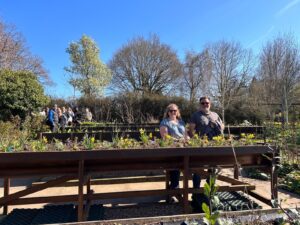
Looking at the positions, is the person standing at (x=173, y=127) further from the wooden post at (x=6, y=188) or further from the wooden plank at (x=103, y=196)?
the wooden post at (x=6, y=188)

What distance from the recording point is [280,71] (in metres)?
20.8

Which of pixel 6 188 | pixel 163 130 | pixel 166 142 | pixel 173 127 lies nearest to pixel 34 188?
pixel 6 188

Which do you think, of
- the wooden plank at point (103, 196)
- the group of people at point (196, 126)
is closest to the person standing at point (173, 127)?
the group of people at point (196, 126)

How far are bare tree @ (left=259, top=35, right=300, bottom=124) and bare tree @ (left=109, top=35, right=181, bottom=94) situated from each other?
11.3m

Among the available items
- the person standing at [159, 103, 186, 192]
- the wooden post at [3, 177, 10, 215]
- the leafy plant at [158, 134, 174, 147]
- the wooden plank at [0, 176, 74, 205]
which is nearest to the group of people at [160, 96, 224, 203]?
the person standing at [159, 103, 186, 192]

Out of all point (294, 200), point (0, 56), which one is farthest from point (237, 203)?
point (0, 56)

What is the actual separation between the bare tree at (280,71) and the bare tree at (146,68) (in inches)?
446

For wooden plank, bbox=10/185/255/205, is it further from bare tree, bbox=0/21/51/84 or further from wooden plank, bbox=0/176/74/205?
bare tree, bbox=0/21/51/84

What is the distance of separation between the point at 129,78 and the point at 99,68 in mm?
4365

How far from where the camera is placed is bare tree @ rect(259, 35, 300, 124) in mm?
19922

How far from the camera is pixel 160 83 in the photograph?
3078 centimetres

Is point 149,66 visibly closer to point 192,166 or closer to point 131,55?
point 131,55

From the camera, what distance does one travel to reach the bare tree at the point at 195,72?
97.1 feet

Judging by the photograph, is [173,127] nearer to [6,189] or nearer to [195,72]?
[6,189]
